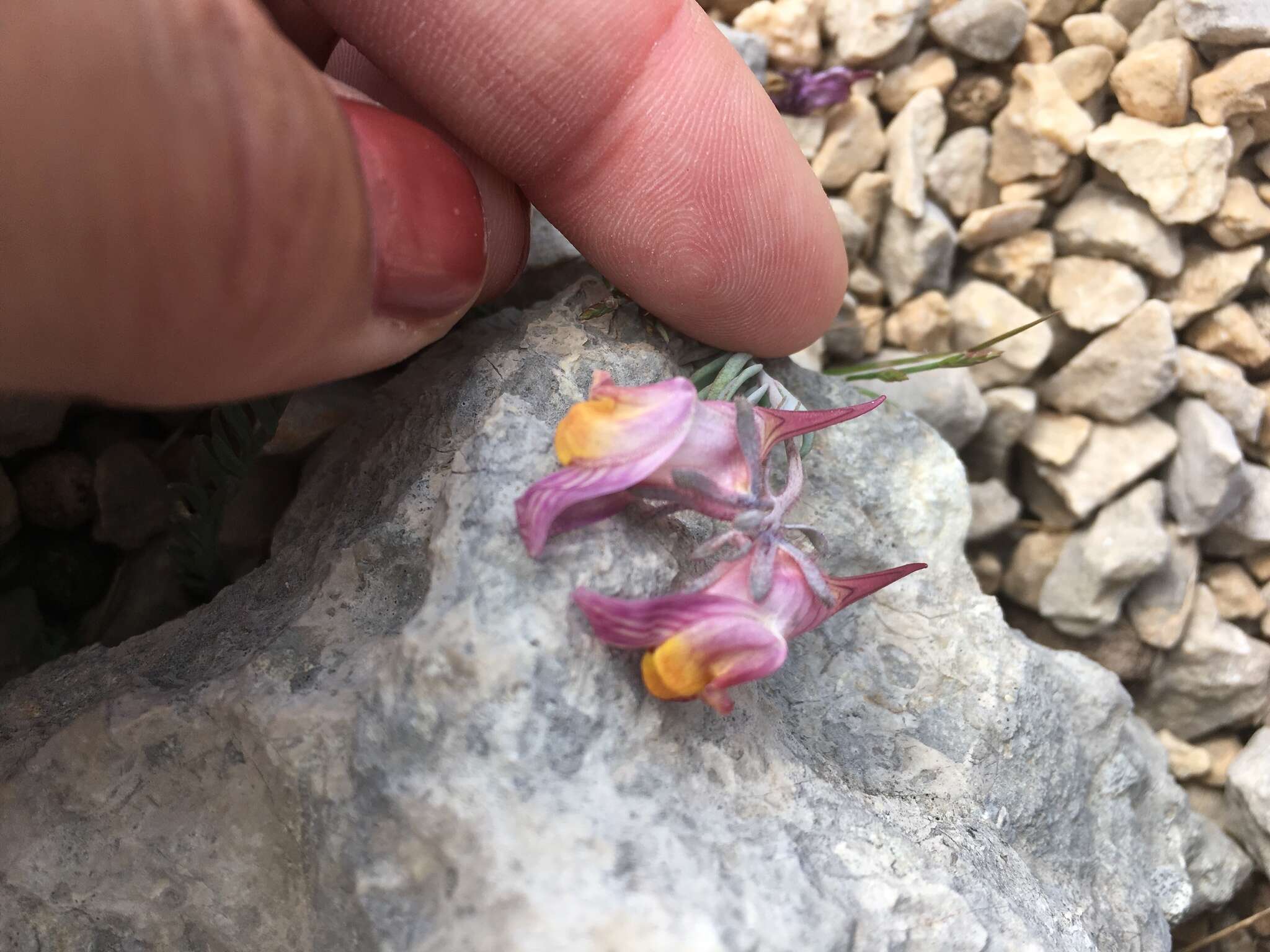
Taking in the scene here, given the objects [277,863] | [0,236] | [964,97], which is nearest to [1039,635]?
[964,97]

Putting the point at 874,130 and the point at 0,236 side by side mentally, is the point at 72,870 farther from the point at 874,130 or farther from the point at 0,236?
the point at 874,130

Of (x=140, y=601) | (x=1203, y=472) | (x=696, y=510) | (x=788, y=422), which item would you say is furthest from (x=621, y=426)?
(x=1203, y=472)

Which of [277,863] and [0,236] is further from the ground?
[0,236]

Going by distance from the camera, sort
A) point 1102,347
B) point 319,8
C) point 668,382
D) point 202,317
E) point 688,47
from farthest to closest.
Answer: point 1102,347 < point 688,47 < point 319,8 < point 668,382 < point 202,317

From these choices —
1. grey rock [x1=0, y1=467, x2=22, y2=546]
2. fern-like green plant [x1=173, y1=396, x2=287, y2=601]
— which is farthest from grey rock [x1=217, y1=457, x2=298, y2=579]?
grey rock [x1=0, y1=467, x2=22, y2=546]

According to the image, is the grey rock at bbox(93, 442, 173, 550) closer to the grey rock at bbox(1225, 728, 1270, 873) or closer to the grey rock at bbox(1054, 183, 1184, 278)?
the grey rock at bbox(1054, 183, 1184, 278)

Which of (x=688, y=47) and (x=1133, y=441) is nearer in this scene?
(x=688, y=47)

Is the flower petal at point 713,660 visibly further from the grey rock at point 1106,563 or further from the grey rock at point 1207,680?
the grey rock at point 1207,680

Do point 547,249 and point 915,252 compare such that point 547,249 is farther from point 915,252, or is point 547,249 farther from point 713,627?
point 915,252
